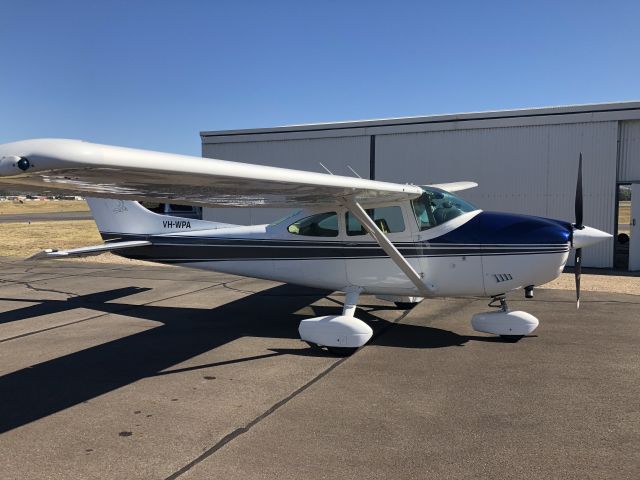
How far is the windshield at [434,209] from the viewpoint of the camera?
7195 mm

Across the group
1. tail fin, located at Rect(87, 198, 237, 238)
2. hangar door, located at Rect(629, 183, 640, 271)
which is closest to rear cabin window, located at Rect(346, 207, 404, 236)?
tail fin, located at Rect(87, 198, 237, 238)

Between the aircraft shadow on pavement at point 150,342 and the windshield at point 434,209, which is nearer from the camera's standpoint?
the aircraft shadow on pavement at point 150,342

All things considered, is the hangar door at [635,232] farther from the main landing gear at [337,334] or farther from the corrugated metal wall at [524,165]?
the main landing gear at [337,334]

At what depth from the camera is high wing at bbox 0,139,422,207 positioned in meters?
3.00

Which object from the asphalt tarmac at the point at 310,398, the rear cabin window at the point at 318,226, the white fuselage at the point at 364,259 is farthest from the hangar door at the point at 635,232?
the rear cabin window at the point at 318,226

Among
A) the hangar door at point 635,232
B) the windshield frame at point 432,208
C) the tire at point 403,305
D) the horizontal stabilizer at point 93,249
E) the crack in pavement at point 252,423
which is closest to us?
the crack in pavement at point 252,423

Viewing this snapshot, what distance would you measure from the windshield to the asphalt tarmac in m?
1.64

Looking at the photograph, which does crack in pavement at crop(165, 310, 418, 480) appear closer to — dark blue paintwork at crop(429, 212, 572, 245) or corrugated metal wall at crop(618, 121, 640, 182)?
dark blue paintwork at crop(429, 212, 572, 245)

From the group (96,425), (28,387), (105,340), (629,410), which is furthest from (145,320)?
(629,410)

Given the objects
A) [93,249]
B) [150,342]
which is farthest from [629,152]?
[93,249]

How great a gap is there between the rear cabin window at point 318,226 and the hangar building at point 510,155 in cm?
939

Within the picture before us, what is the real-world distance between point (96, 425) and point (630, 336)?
271 inches

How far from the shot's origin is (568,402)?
4.68m

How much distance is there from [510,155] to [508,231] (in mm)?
9697
